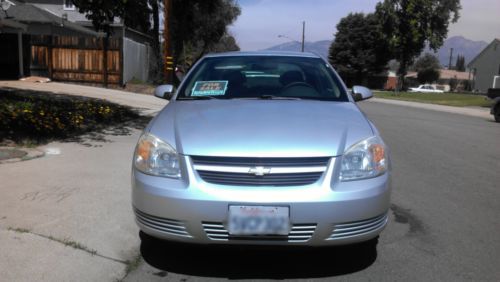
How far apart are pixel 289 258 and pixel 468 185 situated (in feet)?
12.7

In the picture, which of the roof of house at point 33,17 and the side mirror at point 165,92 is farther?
the roof of house at point 33,17

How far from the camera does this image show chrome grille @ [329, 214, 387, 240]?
3.56 meters

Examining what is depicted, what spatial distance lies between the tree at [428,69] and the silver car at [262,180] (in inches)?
3549

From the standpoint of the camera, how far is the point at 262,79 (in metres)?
5.27

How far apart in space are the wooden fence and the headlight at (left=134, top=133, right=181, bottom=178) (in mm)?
20355

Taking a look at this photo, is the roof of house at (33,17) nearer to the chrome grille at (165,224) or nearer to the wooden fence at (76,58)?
the wooden fence at (76,58)

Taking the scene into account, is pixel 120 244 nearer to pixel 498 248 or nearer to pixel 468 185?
pixel 498 248

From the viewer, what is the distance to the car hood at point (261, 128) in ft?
11.7

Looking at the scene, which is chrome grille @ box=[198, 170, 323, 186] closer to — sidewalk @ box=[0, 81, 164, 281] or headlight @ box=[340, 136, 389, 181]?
headlight @ box=[340, 136, 389, 181]

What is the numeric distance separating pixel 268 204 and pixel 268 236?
0.77 feet

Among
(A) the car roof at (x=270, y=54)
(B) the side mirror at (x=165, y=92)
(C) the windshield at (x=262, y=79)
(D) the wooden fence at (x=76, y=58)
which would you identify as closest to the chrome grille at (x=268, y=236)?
(C) the windshield at (x=262, y=79)

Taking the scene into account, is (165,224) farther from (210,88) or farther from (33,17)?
(33,17)

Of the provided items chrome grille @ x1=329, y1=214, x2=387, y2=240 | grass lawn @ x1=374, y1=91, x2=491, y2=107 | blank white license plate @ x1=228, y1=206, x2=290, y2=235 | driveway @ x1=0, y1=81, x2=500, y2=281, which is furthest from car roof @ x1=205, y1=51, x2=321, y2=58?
grass lawn @ x1=374, y1=91, x2=491, y2=107

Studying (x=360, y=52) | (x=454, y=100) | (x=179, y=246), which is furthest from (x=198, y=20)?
(x=360, y=52)
